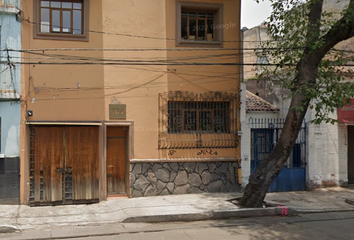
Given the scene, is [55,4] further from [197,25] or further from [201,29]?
[201,29]

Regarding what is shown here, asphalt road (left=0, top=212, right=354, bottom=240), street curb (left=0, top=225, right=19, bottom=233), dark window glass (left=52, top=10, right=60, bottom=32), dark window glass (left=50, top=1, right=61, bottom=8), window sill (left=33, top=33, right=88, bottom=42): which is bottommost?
asphalt road (left=0, top=212, right=354, bottom=240)

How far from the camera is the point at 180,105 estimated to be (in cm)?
1223

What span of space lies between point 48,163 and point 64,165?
464 millimetres

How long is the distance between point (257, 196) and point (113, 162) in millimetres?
4687

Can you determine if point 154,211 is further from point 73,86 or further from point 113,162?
point 73,86

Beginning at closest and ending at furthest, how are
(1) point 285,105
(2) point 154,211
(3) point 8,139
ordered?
1. (2) point 154,211
2. (3) point 8,139
3. (1) point 285,105

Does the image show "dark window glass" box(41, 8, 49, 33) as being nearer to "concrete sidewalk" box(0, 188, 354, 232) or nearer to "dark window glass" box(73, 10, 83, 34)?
"dark window glass" box(73, 10, 83, 34)

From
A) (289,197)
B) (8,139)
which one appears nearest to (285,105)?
(289,197)

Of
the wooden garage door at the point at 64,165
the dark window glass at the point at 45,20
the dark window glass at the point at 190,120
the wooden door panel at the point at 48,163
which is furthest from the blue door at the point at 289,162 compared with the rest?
the dark window glass at the point at 45,20

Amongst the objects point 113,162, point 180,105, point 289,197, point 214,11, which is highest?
point 214,11

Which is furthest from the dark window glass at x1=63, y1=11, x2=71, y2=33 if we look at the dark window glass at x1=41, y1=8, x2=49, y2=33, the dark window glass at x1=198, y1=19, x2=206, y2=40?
the dark window glass at x1=198, y1=19, x2=206, y2=40

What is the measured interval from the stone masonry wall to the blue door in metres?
1.10

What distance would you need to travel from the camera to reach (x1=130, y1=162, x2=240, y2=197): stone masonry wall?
11.7m

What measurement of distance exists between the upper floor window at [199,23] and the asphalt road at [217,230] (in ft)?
19.8
